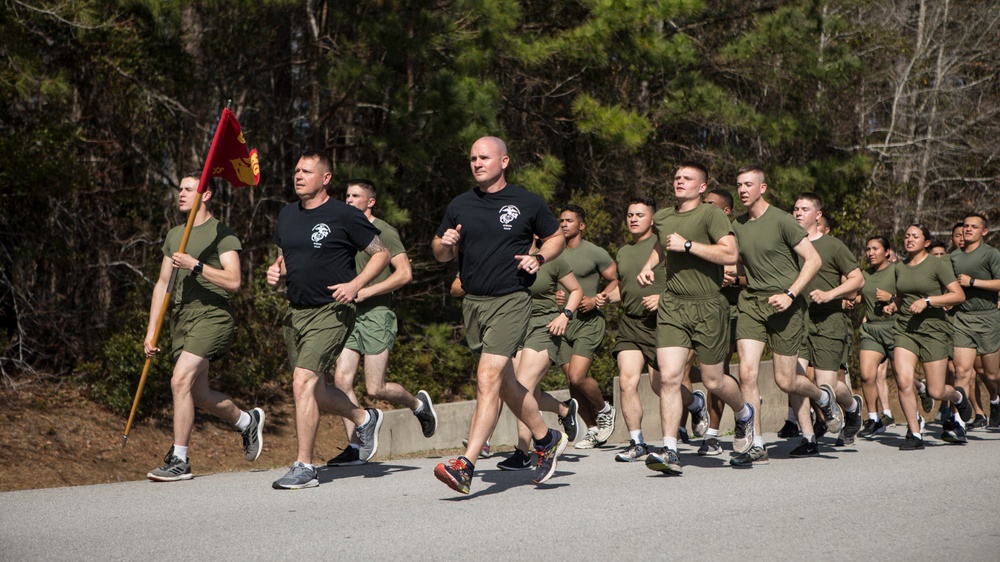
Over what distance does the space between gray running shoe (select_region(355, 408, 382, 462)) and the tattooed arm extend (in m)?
1.32

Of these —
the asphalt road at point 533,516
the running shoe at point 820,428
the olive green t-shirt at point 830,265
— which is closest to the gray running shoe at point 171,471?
the asphalt road at point 533,516

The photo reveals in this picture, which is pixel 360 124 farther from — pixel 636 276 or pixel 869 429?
pixel 869 429

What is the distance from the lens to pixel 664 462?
7.68 m

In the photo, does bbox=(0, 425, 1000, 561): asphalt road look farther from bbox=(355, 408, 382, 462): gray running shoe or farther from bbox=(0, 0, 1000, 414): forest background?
bbox=(0, 0, 1000, 414): forest background

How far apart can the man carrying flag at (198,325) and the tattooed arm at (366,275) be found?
892 millimetres

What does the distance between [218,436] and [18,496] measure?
15.5ft

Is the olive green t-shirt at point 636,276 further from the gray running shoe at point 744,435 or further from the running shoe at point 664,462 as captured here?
the running shoe at point 664,462

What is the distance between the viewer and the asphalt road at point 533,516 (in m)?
5.46

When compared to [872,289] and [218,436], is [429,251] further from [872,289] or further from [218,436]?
[872,289]

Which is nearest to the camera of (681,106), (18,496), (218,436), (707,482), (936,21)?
(18,496)

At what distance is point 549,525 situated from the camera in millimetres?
6027

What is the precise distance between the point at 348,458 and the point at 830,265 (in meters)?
4.64

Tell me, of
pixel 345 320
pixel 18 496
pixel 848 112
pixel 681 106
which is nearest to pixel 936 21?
pixel 848 112

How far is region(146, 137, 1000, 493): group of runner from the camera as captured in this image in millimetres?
7133
